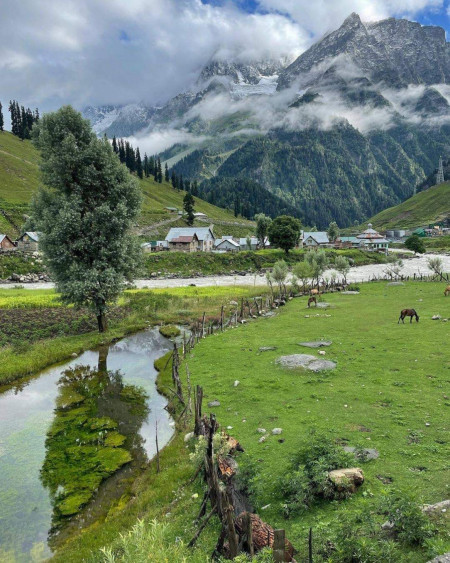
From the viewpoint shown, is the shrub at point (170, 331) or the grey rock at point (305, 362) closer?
the grey rock at point (305, 362)

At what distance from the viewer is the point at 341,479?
10148 mm

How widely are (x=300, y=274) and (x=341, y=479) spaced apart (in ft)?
167

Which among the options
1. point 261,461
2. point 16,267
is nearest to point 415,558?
point 261,461

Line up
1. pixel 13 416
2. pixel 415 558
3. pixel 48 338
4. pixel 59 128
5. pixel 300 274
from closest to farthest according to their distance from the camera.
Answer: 1. pixel 415 558
2. pixel 13 416
3. pixel 59 128
4. pixel 48 338
5. pixel 300 274

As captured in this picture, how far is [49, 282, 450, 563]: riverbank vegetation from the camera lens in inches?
309

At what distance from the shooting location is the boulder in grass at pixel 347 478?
1009cm

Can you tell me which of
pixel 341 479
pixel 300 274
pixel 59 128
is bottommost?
pixel 341 479

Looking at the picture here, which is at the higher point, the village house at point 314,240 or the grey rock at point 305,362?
the village house at point 314,240

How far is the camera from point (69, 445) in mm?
17547

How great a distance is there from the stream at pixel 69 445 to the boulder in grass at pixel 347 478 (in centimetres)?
857

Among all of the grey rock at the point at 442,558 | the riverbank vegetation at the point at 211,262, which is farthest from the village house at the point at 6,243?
the grey rock at the point at 442,558

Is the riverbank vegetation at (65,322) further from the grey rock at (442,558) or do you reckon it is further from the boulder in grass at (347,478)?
the grey rock at (442,558)

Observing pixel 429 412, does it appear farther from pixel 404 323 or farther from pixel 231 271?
pixel 231 271

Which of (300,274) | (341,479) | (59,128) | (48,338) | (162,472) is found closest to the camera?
(341,479)
